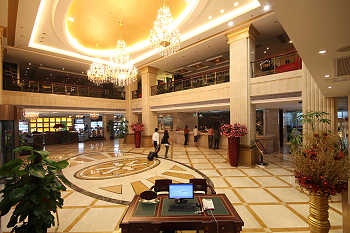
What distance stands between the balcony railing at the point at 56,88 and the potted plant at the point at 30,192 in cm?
1078

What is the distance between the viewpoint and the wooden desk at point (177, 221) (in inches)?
86.2

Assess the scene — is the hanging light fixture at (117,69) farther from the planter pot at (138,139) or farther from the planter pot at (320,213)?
the planter pot at (320,213)

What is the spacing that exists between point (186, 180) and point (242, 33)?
6363mm

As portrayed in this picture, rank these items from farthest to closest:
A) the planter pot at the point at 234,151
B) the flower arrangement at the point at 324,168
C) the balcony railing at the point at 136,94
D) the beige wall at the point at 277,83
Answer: the balcony railing at the point at 136,94
the planter pot at the point at 234,151
the beige wall at the point at 277,83
the flower arrangement at the point at 324,168

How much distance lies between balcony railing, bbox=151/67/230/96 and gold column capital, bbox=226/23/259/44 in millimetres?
1673

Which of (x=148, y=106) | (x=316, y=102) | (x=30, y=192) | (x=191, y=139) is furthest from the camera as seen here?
(x=191, y=139)

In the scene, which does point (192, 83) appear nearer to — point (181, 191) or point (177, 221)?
point (181, 191)

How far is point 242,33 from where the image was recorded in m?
7.65

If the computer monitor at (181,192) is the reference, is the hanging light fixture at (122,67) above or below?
above

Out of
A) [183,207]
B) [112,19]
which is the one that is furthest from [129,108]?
[183,207]

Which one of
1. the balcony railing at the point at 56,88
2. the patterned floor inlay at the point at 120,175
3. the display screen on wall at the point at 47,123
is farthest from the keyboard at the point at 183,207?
the display screen on wall at the point at 47,123

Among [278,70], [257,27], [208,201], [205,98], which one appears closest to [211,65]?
[205,98]

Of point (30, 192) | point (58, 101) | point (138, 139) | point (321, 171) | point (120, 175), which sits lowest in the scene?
point (120, 175)

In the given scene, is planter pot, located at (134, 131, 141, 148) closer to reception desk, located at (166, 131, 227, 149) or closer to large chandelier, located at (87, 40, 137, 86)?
reception desk, located at (166, 131, 227, 149)
